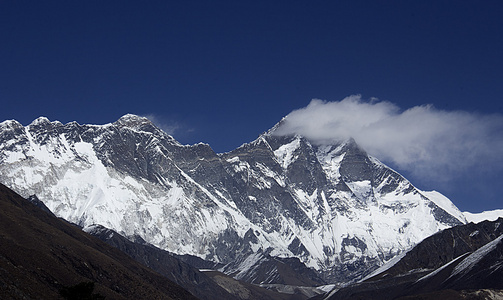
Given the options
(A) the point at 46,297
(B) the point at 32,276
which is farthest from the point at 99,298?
(B) the point at 32,276

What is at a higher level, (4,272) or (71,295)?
(4,272)

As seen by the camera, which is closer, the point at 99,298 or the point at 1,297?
the point at 99,298

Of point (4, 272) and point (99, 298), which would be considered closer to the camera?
point (99, 298)

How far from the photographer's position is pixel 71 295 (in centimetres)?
11619

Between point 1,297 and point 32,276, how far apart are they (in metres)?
47.5

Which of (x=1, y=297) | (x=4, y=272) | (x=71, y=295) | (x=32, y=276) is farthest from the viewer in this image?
(x=32, y=276)

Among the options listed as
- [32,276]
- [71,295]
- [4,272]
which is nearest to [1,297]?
[4,272]

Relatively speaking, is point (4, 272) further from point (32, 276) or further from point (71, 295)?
point (71, 295)

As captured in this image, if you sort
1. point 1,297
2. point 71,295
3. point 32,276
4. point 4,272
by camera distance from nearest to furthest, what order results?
point 71,295
point 1,297
point 4,272
point 32,276

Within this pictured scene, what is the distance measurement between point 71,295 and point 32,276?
80708 millimetres

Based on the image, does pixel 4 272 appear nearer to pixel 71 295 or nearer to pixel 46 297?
pixel 46 297

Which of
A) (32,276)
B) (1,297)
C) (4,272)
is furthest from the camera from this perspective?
(32,276)

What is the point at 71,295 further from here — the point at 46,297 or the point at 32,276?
the point at 32,276

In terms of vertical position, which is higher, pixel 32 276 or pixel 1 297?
pixel 32 276
